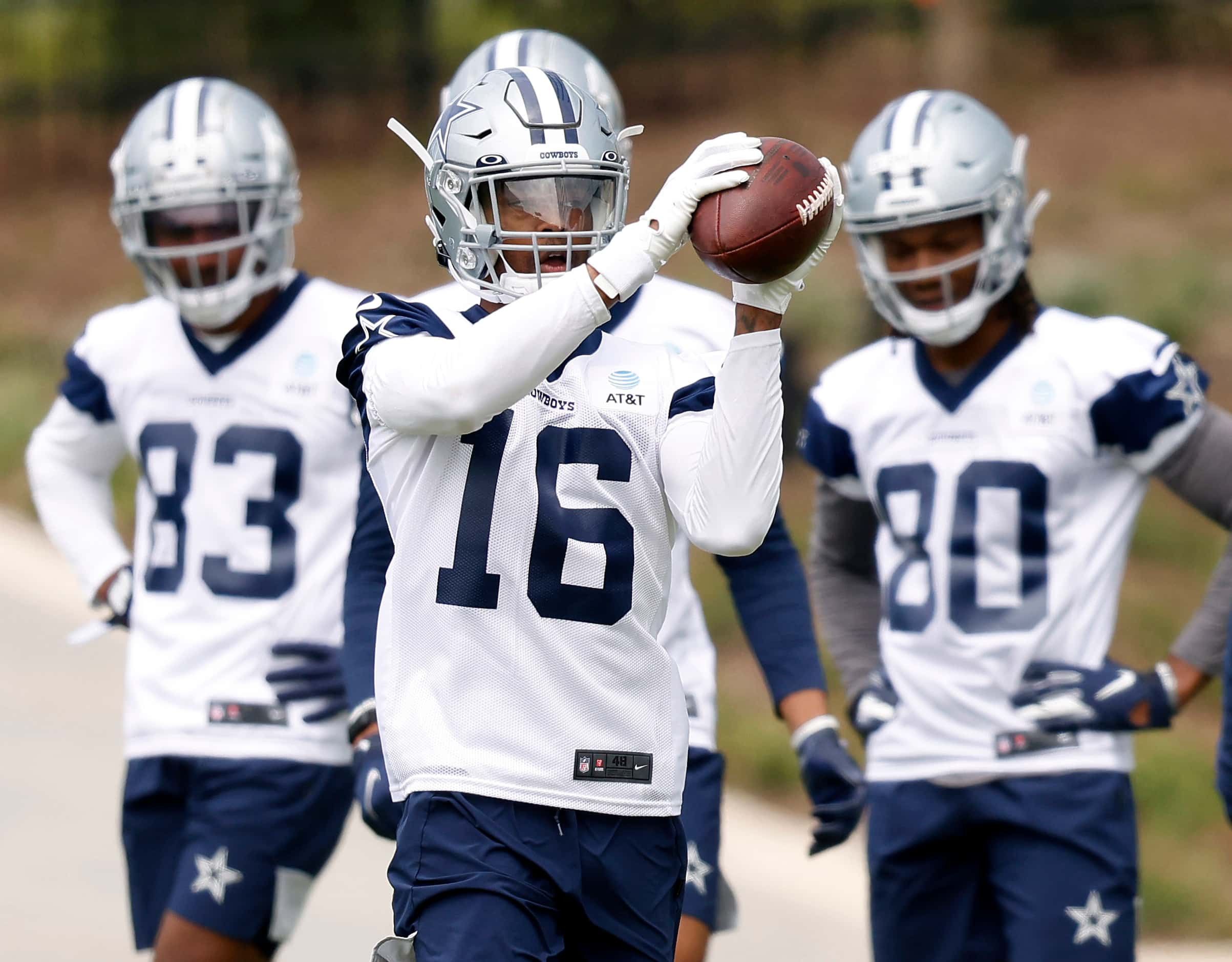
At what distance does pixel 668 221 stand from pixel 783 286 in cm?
21

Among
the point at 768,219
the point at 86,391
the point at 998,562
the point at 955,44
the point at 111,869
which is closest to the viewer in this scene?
the point at 768,219

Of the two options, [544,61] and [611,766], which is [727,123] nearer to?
[544,61]

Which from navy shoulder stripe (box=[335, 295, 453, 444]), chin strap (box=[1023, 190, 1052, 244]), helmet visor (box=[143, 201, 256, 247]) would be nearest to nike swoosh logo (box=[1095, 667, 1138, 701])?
chin strap (box=[1023, 190, 1052, 244])

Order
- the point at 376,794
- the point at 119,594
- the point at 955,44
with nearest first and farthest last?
the point at 376,794 → the point at 119,594 → the point at 955,44

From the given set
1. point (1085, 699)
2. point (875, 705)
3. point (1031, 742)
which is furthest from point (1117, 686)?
point (875, 705)

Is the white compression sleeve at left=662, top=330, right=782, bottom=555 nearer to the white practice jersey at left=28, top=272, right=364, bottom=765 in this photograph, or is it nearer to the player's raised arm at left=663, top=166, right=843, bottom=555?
the player's raised arm at left=663, top=166, right=843, bottom=555

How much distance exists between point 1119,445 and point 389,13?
1718 centimetres

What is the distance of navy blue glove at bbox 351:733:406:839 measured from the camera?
12.0 ft

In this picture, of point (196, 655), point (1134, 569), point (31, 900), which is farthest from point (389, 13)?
point (196, 655)

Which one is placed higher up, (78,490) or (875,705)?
(78,490)

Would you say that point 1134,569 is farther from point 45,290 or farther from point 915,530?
point 45,290

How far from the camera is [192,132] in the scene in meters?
5.10

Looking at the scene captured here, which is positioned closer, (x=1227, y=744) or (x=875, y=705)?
(x=1227, y=744)

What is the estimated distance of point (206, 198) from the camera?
16.5 feet
